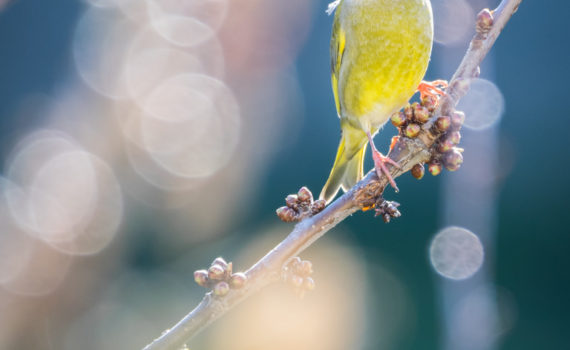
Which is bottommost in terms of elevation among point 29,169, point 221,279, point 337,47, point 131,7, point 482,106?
point 29,169

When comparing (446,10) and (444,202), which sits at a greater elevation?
(446,10)

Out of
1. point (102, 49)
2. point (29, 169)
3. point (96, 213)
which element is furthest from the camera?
point (102, 49)

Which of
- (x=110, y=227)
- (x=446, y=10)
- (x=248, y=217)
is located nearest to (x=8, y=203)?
(x=110, y=227)

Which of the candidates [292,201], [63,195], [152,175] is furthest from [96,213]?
[292,201]

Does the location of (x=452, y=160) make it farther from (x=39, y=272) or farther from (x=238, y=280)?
(x=39, y=272)

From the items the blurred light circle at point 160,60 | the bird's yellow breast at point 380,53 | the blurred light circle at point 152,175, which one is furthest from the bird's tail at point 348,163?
the blurred light circle at point 160,60

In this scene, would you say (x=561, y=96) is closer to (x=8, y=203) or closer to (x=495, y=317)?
(x=495, y=317)
